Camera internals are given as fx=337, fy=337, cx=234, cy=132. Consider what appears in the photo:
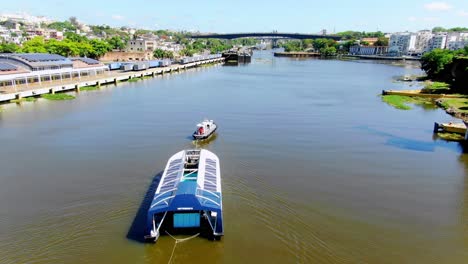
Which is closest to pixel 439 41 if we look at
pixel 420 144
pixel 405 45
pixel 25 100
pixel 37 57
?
pixel 405 45

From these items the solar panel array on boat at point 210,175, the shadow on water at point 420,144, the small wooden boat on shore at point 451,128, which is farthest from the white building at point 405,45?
the solar panel array on boat at point 210,175

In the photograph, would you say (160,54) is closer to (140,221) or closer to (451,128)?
(451,128)

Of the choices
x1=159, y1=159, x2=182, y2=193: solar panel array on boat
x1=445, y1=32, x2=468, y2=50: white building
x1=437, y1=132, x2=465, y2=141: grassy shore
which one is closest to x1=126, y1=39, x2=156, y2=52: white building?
x1=437, y1=132, x2=465, y2=141: grassy shore

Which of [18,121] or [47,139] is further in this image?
[18,121]

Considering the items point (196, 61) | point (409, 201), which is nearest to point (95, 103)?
point (409, 201)

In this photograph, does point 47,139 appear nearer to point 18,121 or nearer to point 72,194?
point 18,121
